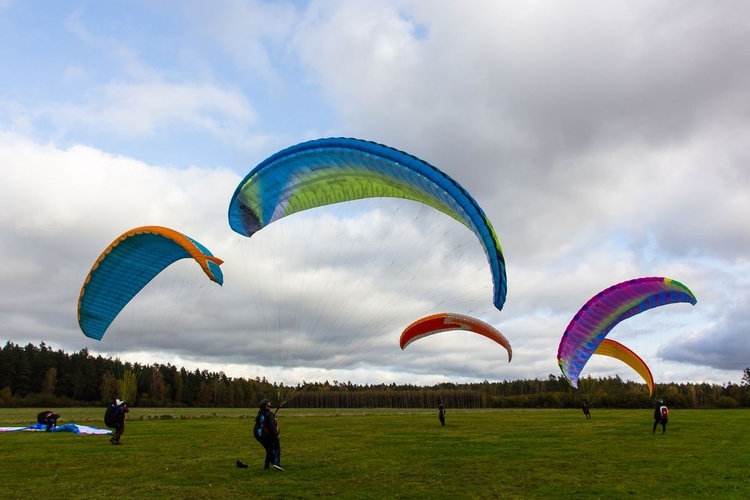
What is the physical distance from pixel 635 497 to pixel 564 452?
668 cm

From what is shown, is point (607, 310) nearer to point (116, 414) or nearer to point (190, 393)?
point (116, 414)

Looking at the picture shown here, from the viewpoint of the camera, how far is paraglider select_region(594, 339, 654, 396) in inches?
1243

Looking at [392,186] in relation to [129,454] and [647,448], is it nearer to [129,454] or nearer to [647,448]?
[129,454]

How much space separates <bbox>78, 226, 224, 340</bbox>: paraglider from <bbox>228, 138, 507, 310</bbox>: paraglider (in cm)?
159

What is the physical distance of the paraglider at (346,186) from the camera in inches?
488

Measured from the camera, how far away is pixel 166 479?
418 inches

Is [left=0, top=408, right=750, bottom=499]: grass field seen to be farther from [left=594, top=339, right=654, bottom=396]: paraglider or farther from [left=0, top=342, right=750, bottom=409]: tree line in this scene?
[left=0, top=342, right=750, bottom=409]: tree line

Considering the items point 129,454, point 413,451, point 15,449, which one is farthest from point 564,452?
point 15,449

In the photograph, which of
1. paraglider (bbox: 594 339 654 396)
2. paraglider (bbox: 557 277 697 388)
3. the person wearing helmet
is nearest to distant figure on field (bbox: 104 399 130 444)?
the person wearing helmet

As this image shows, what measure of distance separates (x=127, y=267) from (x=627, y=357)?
2919 centimetres

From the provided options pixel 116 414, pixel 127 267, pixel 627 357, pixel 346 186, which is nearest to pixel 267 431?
pixel 346 186

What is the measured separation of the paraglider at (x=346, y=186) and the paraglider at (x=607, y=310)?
12.9m

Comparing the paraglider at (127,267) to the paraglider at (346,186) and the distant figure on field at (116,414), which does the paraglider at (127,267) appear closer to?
the paraglider at (346,186)

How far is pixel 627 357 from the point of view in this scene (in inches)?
1289
